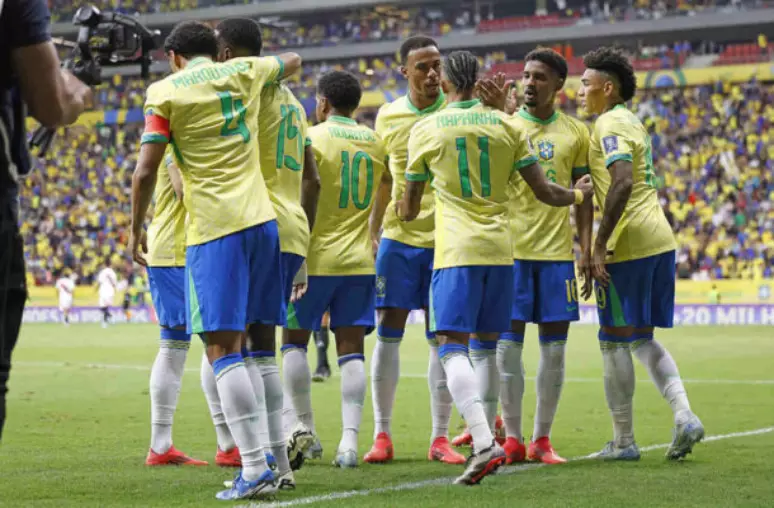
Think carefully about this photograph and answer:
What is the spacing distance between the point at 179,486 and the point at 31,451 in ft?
6.98

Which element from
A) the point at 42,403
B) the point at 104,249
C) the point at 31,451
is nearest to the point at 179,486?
the point at 31,451

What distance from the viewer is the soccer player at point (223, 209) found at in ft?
18.5

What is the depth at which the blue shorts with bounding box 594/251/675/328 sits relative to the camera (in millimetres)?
7602

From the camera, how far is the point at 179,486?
6371mm

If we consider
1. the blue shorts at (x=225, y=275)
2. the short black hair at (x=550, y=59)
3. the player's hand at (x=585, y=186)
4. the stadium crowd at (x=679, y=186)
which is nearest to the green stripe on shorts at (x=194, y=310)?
the blue shorts at (x=225, y=275)

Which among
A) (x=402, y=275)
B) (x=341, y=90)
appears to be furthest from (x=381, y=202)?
(x=341, y=90)

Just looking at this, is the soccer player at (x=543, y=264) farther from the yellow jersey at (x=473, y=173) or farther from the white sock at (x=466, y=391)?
the white sock at (x=466, y=391)

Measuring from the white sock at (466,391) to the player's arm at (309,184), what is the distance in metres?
1.23

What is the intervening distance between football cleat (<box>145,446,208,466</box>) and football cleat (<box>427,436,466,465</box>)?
148cm

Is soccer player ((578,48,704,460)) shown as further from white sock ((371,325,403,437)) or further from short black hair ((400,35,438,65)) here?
white sock ((371,325,403,437))

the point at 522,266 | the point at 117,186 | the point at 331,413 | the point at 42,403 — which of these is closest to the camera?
the point at 522,266

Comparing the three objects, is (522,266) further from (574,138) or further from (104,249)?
(104,249)

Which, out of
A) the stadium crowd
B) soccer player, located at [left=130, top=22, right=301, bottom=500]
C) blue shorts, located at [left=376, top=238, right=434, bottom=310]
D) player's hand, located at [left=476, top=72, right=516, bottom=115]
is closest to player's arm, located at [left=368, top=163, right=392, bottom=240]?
blue shorts, located at [left=376, top=238, right=434, bottom=310]

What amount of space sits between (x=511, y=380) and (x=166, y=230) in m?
2.43
